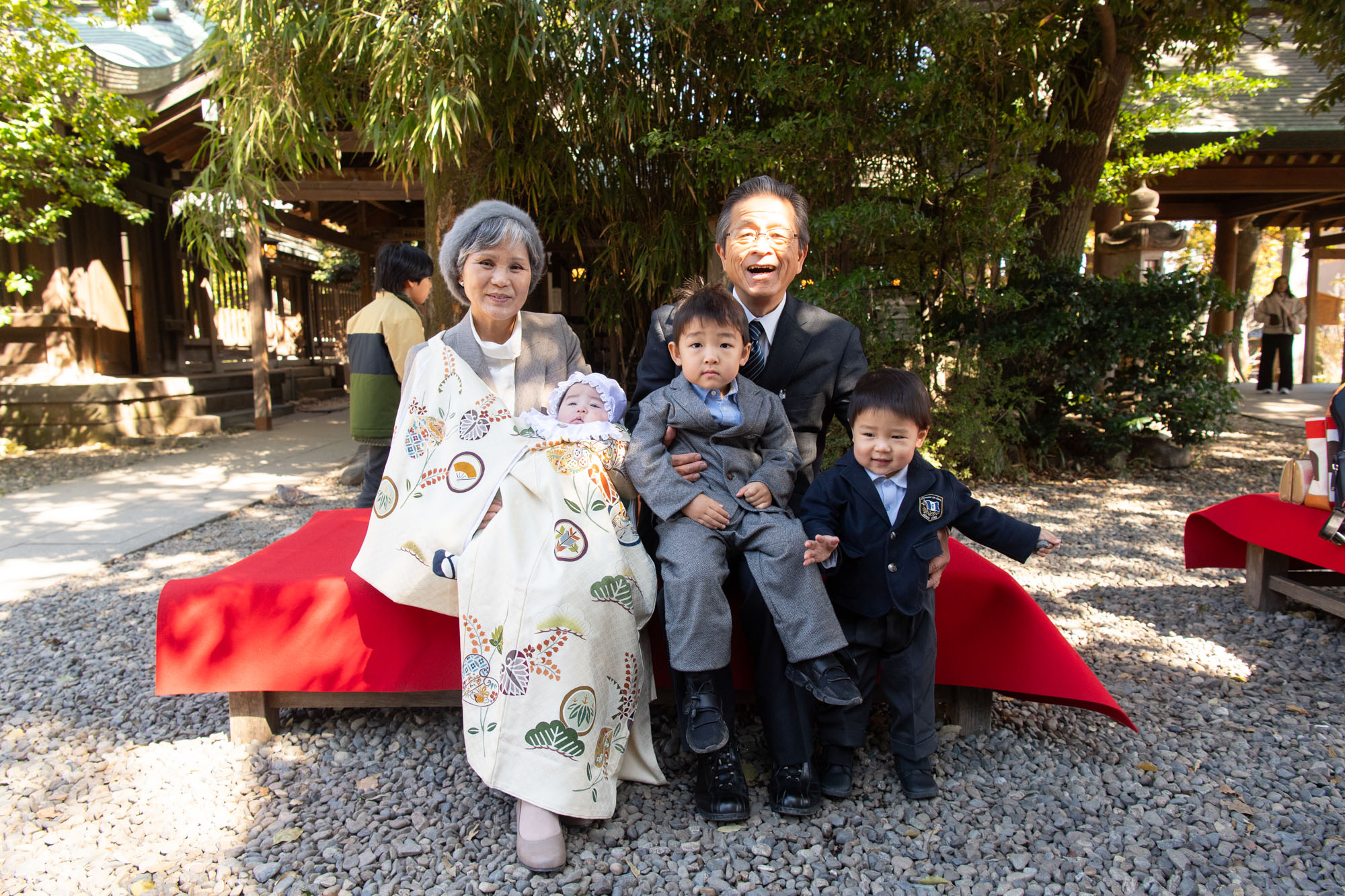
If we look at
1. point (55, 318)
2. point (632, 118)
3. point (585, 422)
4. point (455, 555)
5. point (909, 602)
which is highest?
point (632, 118)

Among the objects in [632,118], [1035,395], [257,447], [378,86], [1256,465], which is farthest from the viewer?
[257,447]

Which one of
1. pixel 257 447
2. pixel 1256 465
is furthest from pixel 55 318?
pixel 1256 465

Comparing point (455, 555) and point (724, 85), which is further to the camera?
point (724, 85)

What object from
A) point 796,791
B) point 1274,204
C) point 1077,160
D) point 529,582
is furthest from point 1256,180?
point 529,582

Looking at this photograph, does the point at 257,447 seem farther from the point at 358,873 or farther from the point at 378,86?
the point at 358,873

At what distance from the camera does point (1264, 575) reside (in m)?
2.91

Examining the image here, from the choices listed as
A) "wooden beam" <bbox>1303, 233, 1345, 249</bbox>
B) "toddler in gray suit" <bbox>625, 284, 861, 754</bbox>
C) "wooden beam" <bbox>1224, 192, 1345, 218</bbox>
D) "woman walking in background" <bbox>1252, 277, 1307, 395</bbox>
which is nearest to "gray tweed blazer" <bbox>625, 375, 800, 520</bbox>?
"toddler in gray suit" <bbox>625, 284, 861, 754</bbox>

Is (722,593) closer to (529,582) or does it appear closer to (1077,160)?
(529,582)

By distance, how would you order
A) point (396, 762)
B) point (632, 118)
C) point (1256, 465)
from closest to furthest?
point (396, 762) → point (632, 118) → point (1256, 465)

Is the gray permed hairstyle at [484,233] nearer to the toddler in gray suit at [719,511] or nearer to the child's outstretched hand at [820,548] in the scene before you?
the toddler in gray suit at [719,511]

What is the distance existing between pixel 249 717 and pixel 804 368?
169cm

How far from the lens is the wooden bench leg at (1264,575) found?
9.51 ft

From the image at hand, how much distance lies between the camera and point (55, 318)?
7125 mm

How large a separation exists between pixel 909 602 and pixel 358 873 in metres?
1.25
